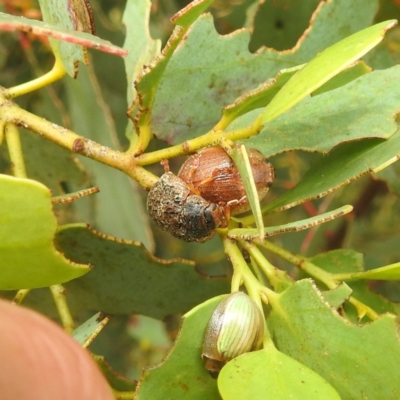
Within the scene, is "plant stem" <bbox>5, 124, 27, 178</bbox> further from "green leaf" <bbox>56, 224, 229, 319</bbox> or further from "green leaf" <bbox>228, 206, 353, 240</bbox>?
"green leaf" <bbox>228, 206, 353, 240</bbox>

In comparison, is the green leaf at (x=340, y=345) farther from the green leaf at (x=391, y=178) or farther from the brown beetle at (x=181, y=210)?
the green leaf at (x=391, y=178)

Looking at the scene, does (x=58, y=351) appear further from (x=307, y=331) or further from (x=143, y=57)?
(x=143, y=57)

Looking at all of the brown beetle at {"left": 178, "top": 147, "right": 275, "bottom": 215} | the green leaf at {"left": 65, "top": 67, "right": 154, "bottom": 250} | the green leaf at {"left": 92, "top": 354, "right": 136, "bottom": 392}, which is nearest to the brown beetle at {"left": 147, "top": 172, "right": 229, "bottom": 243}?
the brown beetle at {"left": 178, "top": 147, "right": 275, "bottom": 215}

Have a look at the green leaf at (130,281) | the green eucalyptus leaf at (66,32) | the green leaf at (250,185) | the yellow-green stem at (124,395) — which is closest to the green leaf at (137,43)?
the green eucalyptus leaf at (66,32)

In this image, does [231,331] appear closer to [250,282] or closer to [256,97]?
[250,282]

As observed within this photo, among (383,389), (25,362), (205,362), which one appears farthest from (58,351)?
(383,389)

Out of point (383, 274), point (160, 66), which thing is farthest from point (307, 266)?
point (160, 66)
